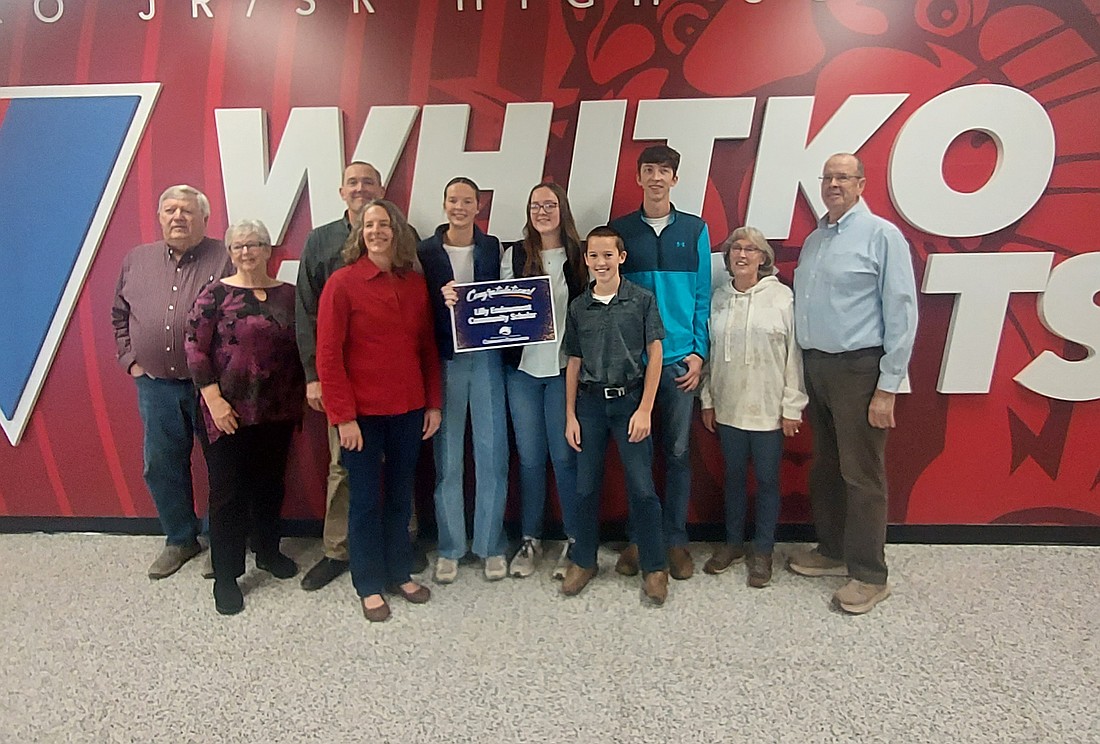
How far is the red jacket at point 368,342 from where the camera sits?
86.0 inches

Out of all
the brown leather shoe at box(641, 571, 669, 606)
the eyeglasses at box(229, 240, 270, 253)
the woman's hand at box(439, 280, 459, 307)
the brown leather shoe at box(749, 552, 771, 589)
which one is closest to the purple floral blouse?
the eyeglasses at box(229, 240, 270, 253)

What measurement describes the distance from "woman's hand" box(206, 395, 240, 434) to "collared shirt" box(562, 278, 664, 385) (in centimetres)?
133

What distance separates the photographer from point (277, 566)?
2.73 metres

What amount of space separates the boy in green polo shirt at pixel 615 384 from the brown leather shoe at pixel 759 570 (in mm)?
385

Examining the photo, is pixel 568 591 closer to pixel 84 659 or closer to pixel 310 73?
pixel 84 659

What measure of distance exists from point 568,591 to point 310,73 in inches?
99.7

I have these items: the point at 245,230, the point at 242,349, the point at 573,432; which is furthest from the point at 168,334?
the point at 573,432

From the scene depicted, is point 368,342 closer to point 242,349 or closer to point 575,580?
point 242,349

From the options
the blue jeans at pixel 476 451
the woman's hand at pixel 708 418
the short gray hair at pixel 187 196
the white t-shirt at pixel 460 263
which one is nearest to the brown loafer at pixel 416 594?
the blue jeans at pixel 476 451

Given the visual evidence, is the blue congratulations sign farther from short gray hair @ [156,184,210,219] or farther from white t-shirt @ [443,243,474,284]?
short gray hair @ [156,184,210,219]

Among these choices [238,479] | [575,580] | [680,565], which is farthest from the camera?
[680,565]

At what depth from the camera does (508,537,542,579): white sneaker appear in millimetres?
2715

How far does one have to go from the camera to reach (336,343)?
7.13 ft

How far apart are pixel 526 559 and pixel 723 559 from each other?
0.86 m
